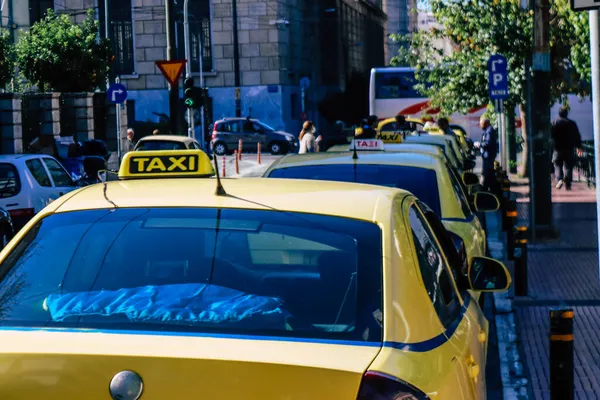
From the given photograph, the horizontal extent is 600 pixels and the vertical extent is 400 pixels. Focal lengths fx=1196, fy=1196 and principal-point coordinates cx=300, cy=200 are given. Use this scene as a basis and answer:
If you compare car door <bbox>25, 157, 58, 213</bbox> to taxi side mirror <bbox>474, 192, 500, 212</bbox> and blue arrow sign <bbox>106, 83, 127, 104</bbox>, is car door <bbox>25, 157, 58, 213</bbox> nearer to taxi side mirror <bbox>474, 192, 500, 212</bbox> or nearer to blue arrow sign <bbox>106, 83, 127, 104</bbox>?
taxi side mirror <bbox>474, 192, 500, 212</bbox>

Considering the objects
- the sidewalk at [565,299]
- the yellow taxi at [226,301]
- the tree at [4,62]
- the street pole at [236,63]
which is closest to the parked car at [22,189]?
the sidewalk at [565,299]

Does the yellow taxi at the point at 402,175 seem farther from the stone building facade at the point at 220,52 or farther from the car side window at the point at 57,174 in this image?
the stone building facade at the point at 220,52

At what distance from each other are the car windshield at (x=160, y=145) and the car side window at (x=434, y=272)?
2129 centimetres

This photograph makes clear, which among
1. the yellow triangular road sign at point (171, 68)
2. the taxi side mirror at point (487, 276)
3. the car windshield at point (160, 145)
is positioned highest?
the yellow triangular road sign at point (171, 68)

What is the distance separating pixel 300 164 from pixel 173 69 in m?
18.1

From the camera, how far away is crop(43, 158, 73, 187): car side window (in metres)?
18.0

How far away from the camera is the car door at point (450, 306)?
4008mm

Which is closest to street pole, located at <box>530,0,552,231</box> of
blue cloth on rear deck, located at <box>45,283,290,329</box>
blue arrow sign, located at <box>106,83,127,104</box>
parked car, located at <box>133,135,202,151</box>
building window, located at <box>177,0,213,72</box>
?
parked car, located at <box>133,135,202,151</box>

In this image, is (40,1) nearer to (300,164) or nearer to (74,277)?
(300,164)

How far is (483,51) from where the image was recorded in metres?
26.6

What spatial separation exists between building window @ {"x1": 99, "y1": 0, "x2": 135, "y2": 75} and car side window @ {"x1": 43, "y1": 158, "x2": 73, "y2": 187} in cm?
4662

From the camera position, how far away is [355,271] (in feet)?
12.5

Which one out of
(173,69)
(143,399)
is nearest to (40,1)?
(173,69)

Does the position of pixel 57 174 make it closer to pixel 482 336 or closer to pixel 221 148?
pixel 482 336
